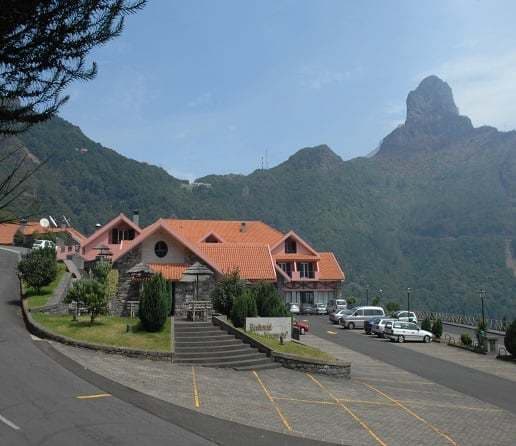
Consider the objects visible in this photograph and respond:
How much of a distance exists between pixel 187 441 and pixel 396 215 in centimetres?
16081

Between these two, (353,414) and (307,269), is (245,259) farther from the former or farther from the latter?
(353,414)

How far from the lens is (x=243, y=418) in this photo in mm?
14070

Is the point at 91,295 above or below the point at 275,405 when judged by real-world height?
above

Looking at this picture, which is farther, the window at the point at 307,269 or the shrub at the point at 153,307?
the window at the point at 307,269

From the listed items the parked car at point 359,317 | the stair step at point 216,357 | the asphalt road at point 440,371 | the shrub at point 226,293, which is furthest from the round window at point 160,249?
the parked car at point 359,317

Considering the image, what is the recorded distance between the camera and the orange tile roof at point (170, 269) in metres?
30.9

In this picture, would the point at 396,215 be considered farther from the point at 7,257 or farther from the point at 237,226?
the point at 7,257

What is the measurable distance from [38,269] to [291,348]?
1323 cm

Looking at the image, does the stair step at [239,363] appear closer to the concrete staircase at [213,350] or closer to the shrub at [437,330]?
the concrete staircase at [213,350]

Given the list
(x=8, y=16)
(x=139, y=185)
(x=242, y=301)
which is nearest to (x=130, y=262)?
(x=242, y=301)

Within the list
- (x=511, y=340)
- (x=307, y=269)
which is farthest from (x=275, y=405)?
(x=307, y=269)

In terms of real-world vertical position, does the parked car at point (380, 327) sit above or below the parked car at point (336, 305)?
below

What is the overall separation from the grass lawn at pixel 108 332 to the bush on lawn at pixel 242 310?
113 inches

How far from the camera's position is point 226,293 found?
27.9 metres
